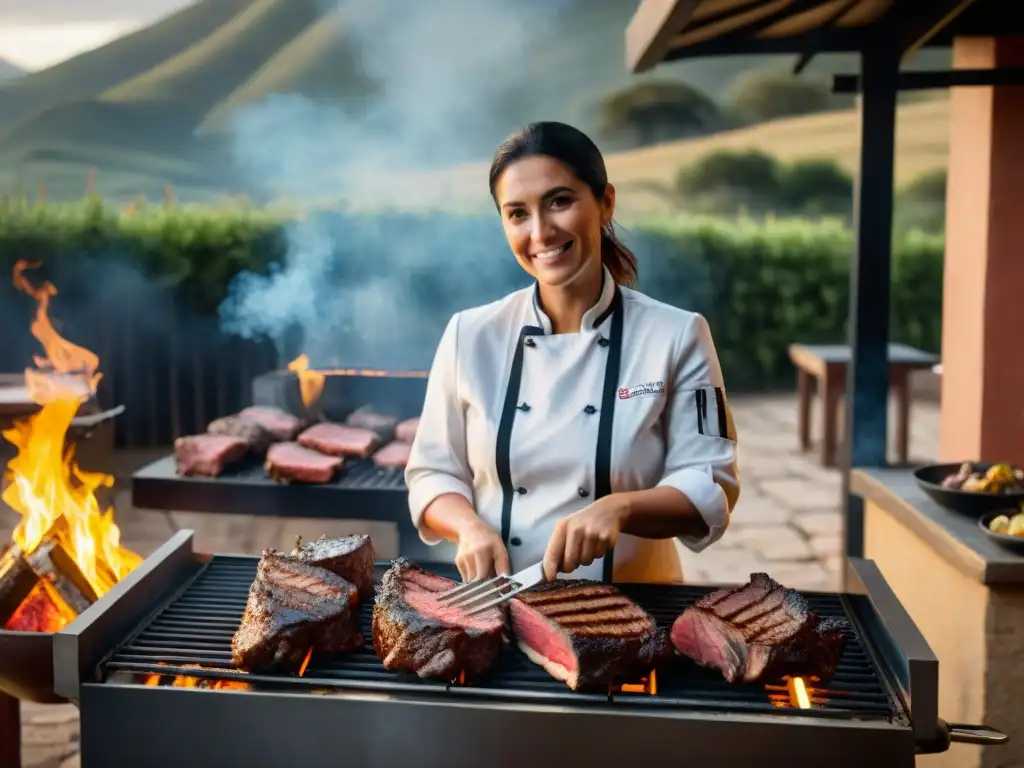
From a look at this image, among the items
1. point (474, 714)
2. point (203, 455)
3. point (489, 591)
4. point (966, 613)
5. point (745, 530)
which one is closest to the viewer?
point (474, 714)

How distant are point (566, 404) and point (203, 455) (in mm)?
2479

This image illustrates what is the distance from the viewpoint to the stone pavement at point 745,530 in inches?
225

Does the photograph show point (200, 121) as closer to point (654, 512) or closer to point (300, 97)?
point (300, 97)

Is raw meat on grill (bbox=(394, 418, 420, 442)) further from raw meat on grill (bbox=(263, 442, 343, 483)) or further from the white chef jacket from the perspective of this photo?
the white chef jacket

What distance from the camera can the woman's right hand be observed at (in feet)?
7.21

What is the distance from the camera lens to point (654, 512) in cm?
228

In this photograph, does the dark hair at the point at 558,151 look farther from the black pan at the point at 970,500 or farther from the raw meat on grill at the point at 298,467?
the raw meat on grill at the point at 298,467

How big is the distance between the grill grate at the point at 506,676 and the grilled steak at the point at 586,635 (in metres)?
0.04

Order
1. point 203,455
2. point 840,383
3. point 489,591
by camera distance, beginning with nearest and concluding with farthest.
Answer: point 489,591 < point 203,455 < point 840,383

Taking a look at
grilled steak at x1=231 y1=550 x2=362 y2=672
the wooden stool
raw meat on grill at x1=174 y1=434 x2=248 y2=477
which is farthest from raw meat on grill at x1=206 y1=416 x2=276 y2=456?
the wooden stool

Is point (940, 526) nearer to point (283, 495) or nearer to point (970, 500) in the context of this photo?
point (970, 500)

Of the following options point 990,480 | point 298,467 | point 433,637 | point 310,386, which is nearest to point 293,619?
point 433,637

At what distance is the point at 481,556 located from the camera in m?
2.20

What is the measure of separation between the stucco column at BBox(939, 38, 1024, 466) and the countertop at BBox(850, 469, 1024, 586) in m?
1.01
